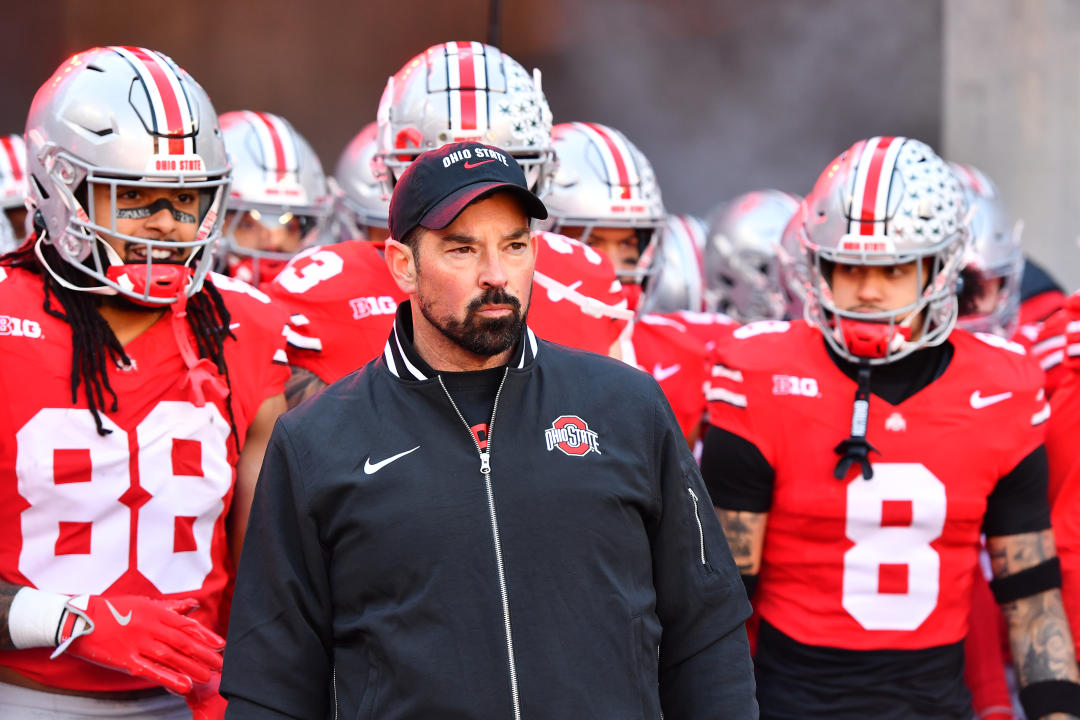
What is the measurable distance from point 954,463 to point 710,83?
6246 millimetres

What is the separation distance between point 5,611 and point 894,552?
1843 millimetres

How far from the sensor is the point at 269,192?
5.15 meters

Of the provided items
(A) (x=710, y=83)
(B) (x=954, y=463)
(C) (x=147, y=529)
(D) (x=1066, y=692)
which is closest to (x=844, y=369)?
(B) (x=954, y=463)

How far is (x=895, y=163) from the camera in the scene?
3477mm

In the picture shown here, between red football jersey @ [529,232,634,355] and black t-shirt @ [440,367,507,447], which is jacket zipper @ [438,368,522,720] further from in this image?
red football jersey @ [529,232,634,355]

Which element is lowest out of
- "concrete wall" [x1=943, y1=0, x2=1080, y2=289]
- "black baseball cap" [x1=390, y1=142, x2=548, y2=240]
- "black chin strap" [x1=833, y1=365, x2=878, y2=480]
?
"black chin strap" [x1=833, y1=365, x2=878, y2=480]

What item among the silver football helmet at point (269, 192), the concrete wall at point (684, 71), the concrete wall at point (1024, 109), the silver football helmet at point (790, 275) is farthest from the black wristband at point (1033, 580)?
the concrete wall at point (1024, 109)

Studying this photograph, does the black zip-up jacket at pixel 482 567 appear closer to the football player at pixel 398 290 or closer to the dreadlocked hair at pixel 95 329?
the dreadlocked hair at pixel 95 329

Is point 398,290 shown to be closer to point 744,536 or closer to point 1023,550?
point 744,536

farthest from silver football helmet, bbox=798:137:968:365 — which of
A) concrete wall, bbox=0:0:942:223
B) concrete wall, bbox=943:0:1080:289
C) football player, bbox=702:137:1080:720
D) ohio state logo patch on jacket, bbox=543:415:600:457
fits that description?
concrete wall, bbox=943:0:1080:289

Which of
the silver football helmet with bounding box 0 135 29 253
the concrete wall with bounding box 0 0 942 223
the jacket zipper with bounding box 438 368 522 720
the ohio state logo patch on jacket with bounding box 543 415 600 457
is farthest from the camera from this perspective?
the concrete wall with bounding box 0 0 942 223

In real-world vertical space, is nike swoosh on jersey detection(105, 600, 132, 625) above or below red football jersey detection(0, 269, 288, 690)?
below

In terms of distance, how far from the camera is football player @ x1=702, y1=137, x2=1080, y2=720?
3.19m

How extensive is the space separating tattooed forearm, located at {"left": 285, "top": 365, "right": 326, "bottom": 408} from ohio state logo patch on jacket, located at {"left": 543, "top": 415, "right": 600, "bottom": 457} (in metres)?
1.04
